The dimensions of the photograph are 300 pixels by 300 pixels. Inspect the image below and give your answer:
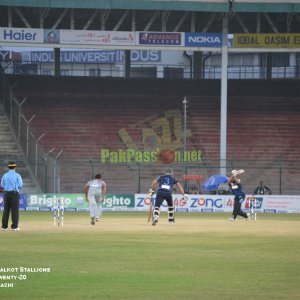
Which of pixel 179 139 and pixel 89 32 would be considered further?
pixel 179 139

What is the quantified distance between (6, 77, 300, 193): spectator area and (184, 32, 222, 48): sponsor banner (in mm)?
6253

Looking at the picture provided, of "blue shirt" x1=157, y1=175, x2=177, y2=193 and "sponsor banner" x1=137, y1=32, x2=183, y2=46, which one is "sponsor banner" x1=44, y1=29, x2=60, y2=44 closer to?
"sponsor banner" x1=137, y1=32, x2=183, y2=46

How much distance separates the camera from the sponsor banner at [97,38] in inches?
2122

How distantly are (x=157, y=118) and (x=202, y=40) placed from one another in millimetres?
7116

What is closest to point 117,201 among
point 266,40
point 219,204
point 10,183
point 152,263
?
point 219,204

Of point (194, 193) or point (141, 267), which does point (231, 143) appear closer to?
point (194, 193)

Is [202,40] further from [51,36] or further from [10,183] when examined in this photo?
[10,183]

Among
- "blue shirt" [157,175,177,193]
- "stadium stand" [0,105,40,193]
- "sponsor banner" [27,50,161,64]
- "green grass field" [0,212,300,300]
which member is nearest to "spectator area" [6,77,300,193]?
"stadium stand" [0,105,40,193]

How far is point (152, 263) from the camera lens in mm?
19750

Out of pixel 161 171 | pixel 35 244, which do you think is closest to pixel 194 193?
pixel 161 171

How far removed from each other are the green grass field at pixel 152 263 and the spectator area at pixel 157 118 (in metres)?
26.1

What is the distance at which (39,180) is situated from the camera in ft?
168

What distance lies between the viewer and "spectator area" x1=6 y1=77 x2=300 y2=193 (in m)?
56.6

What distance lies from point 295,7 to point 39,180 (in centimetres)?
1600
